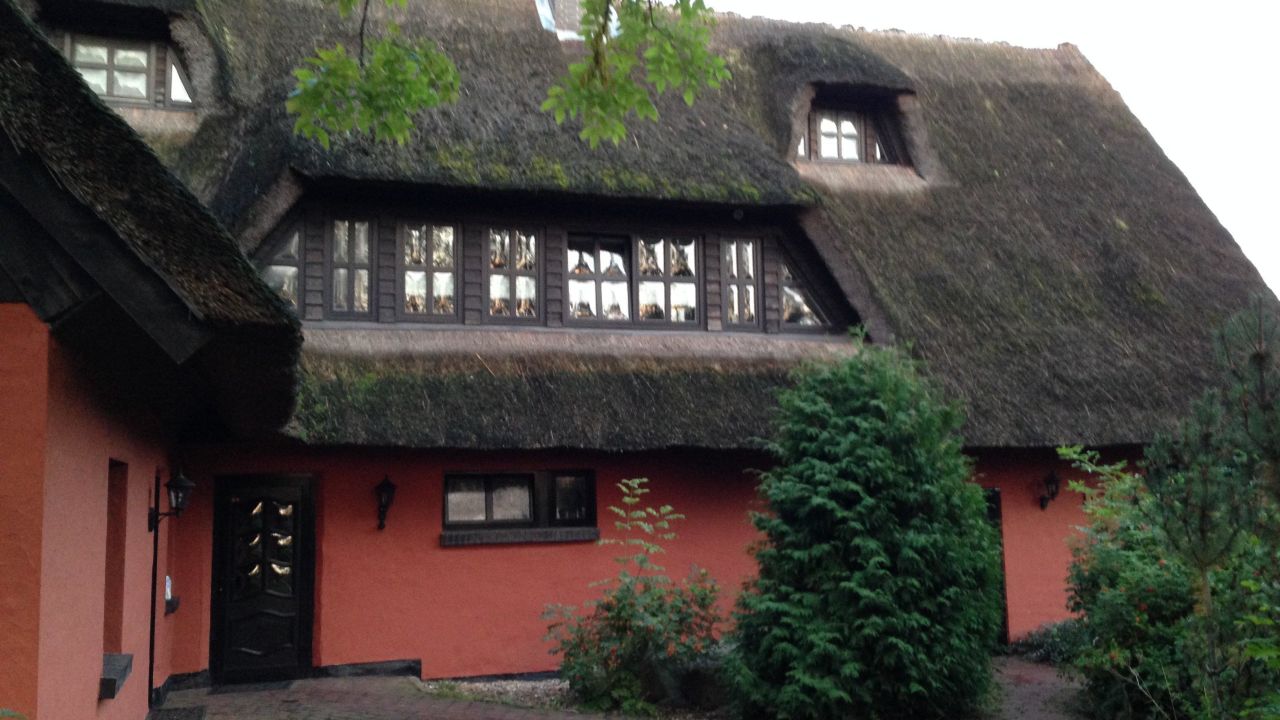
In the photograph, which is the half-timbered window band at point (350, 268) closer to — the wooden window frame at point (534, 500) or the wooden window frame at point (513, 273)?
the wooden window frame at point (513, 273)

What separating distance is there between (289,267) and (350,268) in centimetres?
56

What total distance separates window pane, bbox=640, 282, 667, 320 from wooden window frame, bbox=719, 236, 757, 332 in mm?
646

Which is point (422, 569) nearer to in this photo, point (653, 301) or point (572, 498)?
point (572, 498)

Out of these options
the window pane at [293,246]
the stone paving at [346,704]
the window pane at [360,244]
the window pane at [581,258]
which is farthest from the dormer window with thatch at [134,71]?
the stone paving at [346,704]

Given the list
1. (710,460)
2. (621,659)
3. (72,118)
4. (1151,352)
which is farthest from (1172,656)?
(72,118)

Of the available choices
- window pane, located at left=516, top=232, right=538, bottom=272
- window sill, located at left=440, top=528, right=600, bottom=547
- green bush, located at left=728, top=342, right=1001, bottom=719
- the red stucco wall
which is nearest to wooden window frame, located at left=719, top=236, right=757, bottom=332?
window pane, located at left=516, top=232, right=538, bottom=272

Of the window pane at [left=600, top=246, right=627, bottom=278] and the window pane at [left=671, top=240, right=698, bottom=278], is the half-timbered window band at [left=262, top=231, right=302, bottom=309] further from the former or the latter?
the window pane at [left=671, top=240, right=698, bottom=278]

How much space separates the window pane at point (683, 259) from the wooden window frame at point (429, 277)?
7.37ft

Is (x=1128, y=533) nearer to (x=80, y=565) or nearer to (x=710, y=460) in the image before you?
(x=710, y=460)

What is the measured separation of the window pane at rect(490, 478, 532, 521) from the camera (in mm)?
10938

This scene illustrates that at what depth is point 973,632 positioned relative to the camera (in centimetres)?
846

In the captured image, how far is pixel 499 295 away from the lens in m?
11.3

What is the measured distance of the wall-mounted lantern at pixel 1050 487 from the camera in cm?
1223

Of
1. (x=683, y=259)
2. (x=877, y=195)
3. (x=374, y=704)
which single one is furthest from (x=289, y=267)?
(x=877, y=195)
